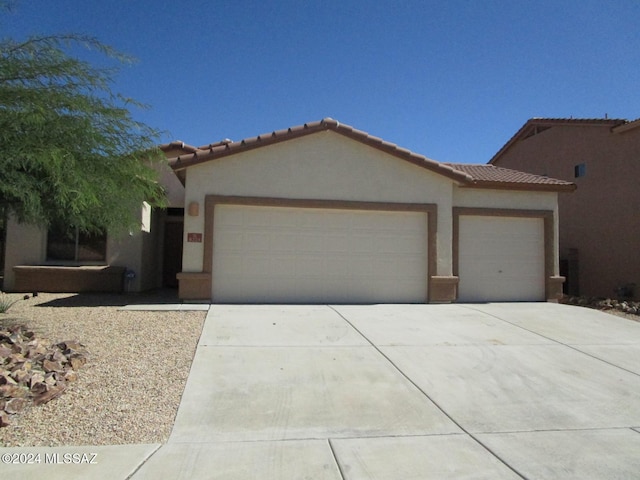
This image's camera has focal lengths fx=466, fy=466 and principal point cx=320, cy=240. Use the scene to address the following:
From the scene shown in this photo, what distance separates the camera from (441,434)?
14.4ft

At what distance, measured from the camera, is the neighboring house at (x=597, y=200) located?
15516 millimetres

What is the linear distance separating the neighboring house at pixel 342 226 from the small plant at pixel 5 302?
3.38 metres

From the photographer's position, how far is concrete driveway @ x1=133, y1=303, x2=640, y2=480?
3.79 metres

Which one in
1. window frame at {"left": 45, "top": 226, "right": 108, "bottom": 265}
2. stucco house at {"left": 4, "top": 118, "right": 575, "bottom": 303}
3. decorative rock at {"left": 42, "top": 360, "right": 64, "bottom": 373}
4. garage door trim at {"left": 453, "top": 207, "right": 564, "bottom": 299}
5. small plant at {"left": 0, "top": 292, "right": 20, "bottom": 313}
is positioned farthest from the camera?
window frame at {"left": 45, "top": 226, "right": 108, "bottom": 265}

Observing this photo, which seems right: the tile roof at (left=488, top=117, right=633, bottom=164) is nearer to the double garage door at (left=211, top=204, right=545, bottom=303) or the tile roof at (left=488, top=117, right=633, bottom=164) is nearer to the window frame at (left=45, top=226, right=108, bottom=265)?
the double garage door at (left=211, top=204, right=545, bottom=303)

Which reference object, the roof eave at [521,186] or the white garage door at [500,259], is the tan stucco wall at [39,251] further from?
the roof eave at [521,186]

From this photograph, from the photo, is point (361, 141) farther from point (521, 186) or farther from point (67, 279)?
point (67, 279)

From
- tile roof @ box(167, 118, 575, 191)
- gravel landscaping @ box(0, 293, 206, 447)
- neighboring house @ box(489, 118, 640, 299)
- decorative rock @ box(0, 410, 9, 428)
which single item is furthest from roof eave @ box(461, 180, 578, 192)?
decorative rock @ box(0, 410, 9, 428)

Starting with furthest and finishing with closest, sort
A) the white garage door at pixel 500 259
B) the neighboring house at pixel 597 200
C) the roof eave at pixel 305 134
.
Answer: the neighboring house at pixel 597 200 < the white garage door at pixel 500 259 < the roof eave at pixel 305 134

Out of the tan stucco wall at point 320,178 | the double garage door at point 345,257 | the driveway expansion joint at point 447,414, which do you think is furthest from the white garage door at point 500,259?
the driveway expansion joint at point 447,414

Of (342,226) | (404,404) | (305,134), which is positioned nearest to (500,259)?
(342,226)

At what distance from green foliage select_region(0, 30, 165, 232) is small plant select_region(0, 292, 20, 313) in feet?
8.21

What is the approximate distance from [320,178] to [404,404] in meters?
7.30

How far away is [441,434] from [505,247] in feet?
30.3
